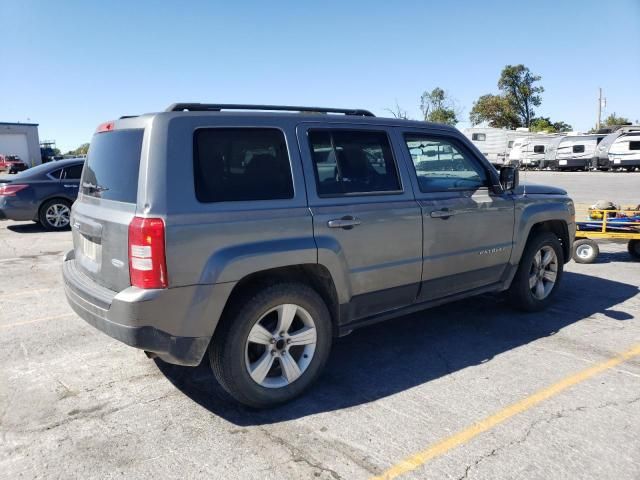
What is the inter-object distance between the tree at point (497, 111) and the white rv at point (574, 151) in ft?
96.7

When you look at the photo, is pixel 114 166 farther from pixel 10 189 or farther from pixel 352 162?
pixel 10 189

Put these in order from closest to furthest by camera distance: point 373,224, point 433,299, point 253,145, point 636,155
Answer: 1. point 253,145
2. point 373,224
3. point 433,299
4. point 636,155

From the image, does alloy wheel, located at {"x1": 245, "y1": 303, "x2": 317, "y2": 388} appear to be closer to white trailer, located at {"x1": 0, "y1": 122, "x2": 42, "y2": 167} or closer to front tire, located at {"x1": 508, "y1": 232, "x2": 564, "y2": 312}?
front tire, located at {"x1": 508, "y1": 232, "x2": 564, "y2": 312}

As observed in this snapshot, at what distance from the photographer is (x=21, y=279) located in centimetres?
705

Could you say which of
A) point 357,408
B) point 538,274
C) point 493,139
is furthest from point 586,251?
point 493,139

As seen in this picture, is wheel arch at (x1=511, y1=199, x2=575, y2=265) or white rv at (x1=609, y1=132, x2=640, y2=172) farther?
white rv at (x1=609, y1=132, x2=640, y2=172)

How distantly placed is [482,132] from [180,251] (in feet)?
141

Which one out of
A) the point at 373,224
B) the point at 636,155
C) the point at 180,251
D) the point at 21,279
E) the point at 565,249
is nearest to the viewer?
the point at 180,251

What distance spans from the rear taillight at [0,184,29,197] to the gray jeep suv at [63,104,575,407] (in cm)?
819

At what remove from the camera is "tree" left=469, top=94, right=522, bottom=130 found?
213 ft

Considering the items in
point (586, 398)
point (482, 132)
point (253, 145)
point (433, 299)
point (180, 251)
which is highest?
point (482, 132)

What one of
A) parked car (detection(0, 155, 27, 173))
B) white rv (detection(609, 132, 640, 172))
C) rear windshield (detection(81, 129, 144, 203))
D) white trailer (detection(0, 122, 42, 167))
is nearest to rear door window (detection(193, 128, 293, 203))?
rear windshield (detection(81, 129, 144, 203))

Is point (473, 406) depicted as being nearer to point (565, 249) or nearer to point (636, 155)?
point (565, 249)

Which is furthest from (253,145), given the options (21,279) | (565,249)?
(21,279)
